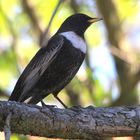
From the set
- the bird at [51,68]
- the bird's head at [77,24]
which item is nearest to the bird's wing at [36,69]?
the bird at [51,68]

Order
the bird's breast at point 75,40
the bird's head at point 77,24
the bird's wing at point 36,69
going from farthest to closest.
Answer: the bird's head at point 77,24 → the bird's breast at point 75,40 → the bird's wing at point 36,69

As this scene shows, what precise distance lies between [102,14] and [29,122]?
3566mm

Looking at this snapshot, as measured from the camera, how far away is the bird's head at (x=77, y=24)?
20.5 feet

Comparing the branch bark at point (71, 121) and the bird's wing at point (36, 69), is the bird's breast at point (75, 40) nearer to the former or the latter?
the bird's wing at point (36, 69)

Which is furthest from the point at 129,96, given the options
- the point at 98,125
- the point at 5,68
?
the point at 98,125

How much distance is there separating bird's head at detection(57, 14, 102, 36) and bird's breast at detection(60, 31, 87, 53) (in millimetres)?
140

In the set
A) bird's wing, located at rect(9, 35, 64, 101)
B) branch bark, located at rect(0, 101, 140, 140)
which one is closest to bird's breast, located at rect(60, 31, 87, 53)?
bird's wing, located at rect(9, 35, 64, 101)

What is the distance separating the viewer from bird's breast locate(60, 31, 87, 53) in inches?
228

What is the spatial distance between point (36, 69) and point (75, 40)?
0.54m

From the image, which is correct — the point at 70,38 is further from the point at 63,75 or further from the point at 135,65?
the point at 135,65

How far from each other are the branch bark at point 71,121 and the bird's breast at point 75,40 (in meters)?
1.25

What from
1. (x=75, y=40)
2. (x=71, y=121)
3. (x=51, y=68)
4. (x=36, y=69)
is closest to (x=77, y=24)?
(x=75, y=40)

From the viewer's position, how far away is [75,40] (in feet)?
19.2

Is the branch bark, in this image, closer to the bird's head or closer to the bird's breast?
the bird's breast
